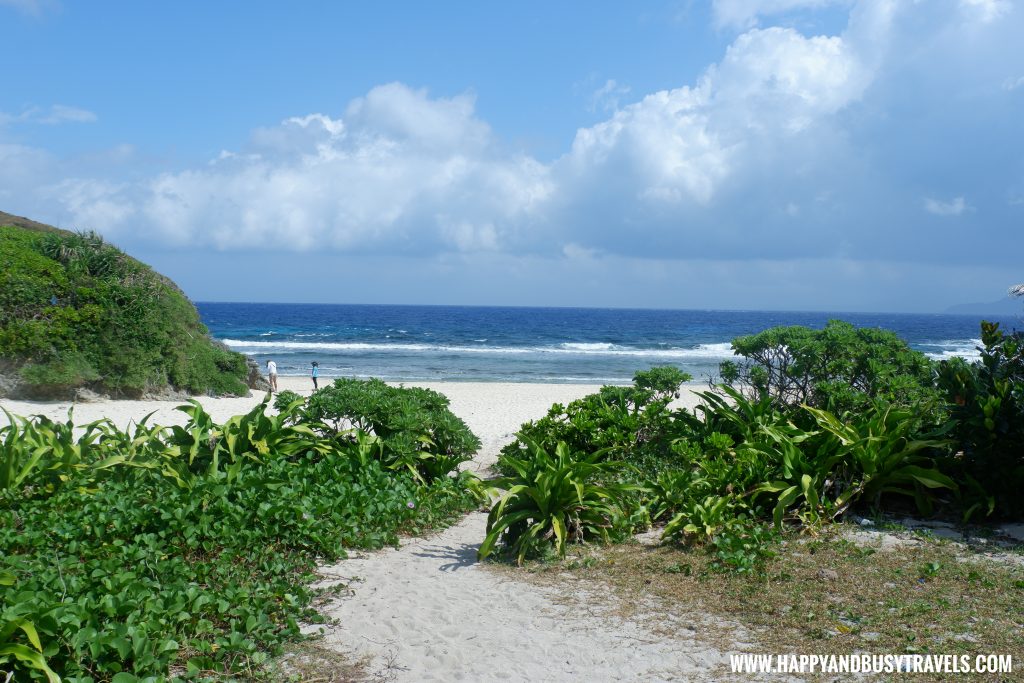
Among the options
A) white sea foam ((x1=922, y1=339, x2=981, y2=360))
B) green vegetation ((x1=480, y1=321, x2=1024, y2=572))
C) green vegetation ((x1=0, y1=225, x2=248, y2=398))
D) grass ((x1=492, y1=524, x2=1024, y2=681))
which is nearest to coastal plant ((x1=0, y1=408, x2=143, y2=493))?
green vegetation ((x1=480, y1=321, x2=1024, y2=572))

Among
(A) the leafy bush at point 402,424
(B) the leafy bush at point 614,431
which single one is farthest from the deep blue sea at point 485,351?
(A) the leafy bush at point 402,424

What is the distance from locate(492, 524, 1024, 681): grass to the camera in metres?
4.00

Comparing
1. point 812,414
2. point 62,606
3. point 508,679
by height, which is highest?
point 812,414

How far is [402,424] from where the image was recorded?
298 inches

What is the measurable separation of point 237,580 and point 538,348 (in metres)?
51.2

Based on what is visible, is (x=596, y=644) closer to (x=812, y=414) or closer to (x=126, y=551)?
(x=126, y=551)

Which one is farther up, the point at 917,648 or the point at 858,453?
the point at 858,453

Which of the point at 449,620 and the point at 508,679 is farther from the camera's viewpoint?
the point at 449,620

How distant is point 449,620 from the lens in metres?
4.55

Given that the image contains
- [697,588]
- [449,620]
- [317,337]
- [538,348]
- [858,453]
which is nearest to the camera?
[449,620]

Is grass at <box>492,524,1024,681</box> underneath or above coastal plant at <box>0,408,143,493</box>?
underneath

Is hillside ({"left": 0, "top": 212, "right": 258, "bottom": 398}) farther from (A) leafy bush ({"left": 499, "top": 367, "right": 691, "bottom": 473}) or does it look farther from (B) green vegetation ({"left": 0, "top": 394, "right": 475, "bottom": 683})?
(A) leafy bush ({"left": 499, "top": 367, "right": 691, "bottom": 473})

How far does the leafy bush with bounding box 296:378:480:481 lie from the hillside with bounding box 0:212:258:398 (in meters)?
11.6

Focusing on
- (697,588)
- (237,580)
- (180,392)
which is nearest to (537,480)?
(697,588)
